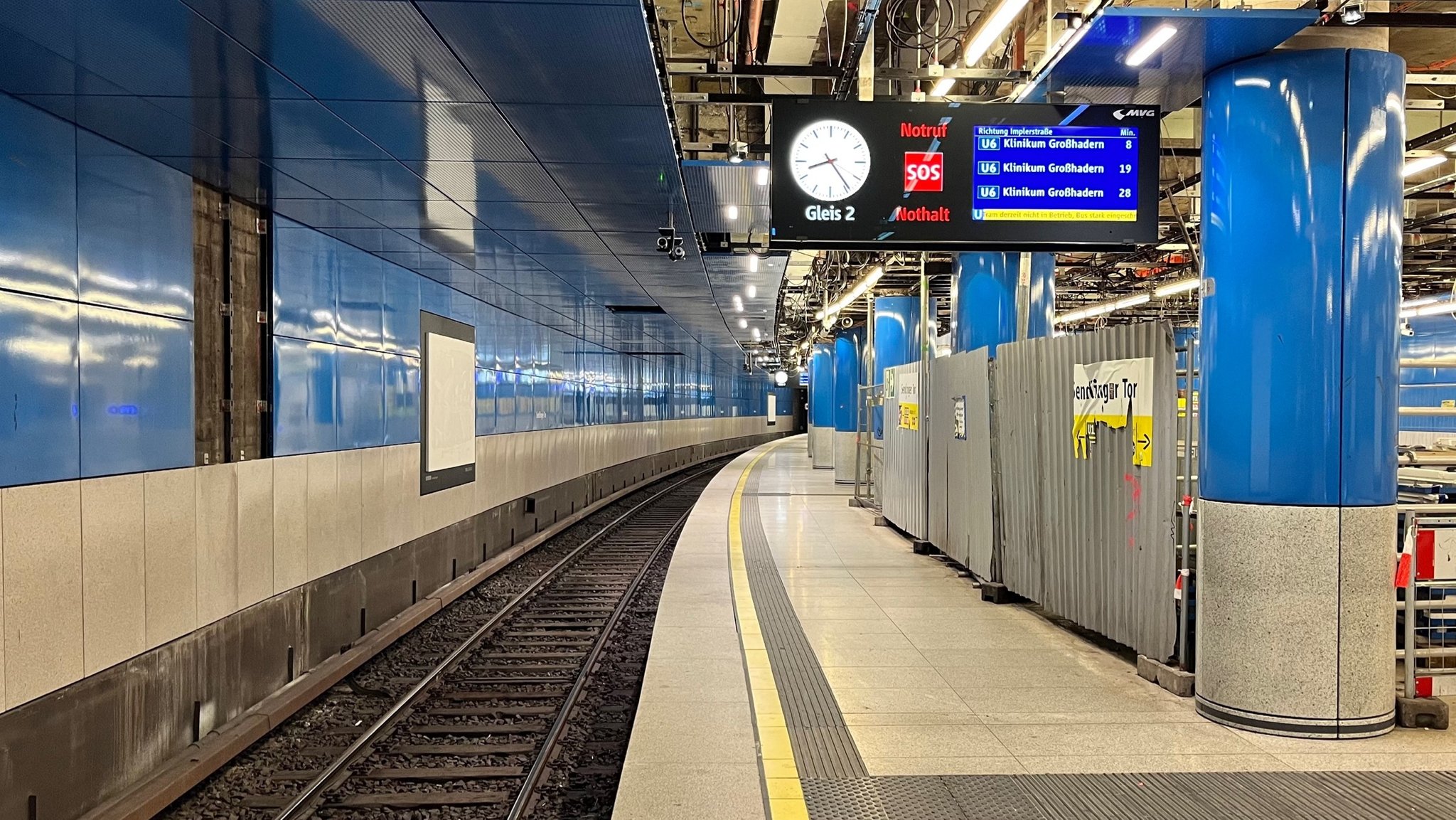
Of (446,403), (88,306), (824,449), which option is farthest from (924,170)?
(824,449)

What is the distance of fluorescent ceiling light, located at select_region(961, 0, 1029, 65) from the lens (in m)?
4.92

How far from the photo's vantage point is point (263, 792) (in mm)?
5695

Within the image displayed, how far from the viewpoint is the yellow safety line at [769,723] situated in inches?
165

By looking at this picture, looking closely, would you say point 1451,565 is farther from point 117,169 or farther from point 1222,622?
point 117,169

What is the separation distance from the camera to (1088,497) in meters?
6.93

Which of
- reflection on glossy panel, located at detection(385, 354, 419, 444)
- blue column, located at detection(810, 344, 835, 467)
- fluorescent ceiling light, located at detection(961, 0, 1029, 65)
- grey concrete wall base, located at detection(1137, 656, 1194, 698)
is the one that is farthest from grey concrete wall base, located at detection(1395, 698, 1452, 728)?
blue column, located at detection(810, 344, 835, 467)

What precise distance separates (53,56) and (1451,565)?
725cm

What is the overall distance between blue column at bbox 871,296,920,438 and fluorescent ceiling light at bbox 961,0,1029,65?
13.4 metres

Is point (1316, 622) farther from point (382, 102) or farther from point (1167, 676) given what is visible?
point (382, 102)

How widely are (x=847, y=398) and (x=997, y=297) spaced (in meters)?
14.9

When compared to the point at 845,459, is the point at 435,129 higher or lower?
higher

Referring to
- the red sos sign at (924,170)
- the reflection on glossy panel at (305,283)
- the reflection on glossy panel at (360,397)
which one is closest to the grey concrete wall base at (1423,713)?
the red sos sign at (924,170)

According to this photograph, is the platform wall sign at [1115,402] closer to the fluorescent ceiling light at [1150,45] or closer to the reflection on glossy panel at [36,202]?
the fluorescent ceiling light at [1150,45]

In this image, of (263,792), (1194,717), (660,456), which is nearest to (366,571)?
(263,792)
